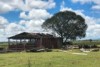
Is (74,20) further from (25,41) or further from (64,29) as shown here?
(25,41)

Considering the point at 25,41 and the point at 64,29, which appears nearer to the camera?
the point at 25,41

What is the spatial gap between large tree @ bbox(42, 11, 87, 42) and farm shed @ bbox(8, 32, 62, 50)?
18.1 meters

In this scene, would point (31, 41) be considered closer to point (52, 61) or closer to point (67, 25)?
point (67, 25)

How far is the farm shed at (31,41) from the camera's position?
210 feet

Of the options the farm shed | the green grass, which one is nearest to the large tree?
the farm shed

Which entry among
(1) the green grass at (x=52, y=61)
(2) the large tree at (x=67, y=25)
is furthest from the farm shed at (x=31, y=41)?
(1) the green grass at (x=52, y=61)

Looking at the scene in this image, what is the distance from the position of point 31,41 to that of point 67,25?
25.8 meters

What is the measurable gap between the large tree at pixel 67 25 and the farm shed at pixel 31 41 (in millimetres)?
18062

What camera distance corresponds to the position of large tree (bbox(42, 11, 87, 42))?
9238cm

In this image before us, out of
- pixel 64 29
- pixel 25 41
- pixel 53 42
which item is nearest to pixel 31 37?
pixel 25 41

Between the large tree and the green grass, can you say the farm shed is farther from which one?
the green grass

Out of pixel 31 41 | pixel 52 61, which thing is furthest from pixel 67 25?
pixel 52 61

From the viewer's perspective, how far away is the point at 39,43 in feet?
229

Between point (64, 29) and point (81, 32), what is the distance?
19.9 ft
